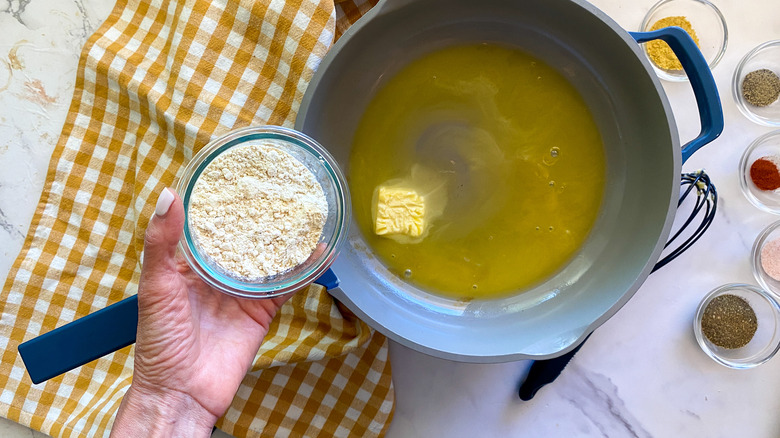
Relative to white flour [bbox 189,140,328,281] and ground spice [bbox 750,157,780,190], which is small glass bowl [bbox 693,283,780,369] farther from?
white flour [bbox 189,140,328,281]

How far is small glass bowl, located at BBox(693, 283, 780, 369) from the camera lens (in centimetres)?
135

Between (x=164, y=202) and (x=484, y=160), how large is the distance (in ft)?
2.42

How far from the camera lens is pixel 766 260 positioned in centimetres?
134

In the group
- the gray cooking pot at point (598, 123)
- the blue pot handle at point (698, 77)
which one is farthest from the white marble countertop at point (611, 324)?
the blue pot handle at point (698, 77)

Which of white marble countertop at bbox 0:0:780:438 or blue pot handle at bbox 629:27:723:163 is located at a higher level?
blue pot handle at bbox 629:27:723:163

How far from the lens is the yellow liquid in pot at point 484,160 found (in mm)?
1354

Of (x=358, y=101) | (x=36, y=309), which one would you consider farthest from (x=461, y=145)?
(x=36, y=309)

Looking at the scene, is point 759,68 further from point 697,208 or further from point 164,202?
point 164,202

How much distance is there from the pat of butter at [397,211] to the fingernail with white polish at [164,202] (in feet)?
1.72

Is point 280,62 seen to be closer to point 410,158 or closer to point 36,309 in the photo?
point 410,158

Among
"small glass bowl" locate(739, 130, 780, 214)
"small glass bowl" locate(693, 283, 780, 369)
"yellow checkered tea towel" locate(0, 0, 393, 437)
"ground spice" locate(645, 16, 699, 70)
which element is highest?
"ground spice" locate(645, 16, 699, 70)

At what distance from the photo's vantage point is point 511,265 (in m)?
1.36

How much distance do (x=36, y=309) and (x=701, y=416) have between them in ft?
5.11

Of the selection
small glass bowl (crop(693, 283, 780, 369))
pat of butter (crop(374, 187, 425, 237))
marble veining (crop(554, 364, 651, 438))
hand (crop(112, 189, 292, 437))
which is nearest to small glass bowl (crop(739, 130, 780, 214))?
small glass bowl (crop(693, 283, 780, 369))
